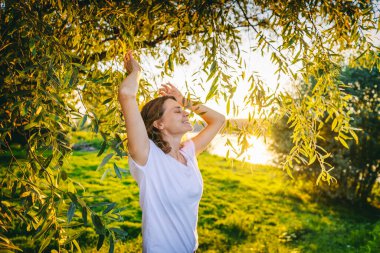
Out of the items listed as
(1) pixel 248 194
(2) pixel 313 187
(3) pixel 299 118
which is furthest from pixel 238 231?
(3) pixel 299 118

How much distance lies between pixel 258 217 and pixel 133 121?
715cm

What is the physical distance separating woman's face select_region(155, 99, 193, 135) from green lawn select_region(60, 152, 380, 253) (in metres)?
2.46

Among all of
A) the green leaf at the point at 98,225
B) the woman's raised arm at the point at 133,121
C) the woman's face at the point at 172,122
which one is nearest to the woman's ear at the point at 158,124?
the woman's face at the point at 172,122

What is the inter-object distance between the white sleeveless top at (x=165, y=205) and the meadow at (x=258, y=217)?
2.66 metres

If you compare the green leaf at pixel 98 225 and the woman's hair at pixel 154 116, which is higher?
the woman's hair at pixel 154 116

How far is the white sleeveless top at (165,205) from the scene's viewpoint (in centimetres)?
230

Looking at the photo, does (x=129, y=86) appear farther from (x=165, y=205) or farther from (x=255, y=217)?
(x=255, y=217)

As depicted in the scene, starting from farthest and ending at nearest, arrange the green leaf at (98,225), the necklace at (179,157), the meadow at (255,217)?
1. the meadow at (255,217)
2. the necklace at (179,157)
3. the green leaf at (98,225)

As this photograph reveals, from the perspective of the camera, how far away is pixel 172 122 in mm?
2781

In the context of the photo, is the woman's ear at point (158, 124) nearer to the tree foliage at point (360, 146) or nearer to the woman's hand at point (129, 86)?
the woman's hand at point (129, 86)

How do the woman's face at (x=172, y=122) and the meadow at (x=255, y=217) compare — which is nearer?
the woman's face at (x=172, y=122)

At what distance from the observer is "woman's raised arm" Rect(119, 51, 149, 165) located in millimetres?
2176

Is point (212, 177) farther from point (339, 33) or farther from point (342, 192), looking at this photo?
point (339, 33)

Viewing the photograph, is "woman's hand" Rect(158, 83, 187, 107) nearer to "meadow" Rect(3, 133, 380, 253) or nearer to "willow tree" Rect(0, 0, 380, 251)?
"willow tree" Rect(0, 0, 380, 251)
